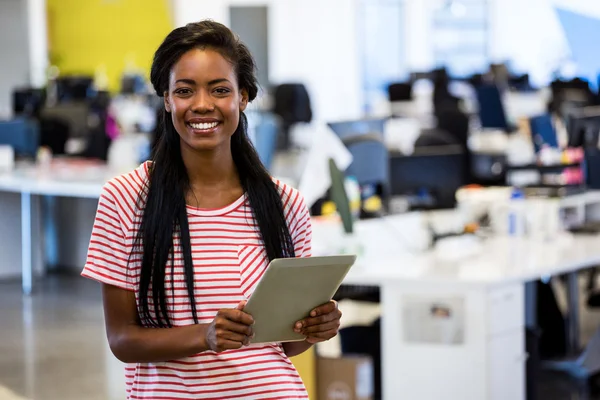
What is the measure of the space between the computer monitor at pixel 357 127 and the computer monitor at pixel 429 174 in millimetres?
163

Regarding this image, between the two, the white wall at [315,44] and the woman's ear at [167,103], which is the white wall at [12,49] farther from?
the woman's ear at [167,103]

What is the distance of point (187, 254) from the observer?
1.83 meters

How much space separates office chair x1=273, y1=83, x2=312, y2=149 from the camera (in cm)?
1417

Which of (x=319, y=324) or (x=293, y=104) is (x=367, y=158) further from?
(x=293, y=104)

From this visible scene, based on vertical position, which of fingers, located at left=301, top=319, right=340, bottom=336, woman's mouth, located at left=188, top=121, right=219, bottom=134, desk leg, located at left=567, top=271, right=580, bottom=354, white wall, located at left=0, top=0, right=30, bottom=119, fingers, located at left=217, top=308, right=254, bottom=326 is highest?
white wall, located at left=0, top=0, right=30, bottom=119

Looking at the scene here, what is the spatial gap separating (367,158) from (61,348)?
82.7 inches

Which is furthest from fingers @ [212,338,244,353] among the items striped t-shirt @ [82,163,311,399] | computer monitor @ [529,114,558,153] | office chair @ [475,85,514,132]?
office chair @ [475,85,514,132]

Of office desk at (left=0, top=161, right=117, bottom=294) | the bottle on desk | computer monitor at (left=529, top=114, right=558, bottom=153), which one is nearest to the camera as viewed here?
the bottle on desk

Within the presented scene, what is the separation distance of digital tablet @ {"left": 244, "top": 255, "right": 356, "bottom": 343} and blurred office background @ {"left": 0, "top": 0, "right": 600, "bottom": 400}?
1.33 feet

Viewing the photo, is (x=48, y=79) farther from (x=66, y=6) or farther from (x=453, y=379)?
(x=453, y=379)

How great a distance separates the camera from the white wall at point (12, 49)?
1722cm

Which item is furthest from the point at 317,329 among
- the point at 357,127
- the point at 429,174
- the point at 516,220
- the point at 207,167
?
the point at 429,174

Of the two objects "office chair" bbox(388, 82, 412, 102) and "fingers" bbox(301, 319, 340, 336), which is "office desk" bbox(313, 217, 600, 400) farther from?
"office chair" bbox(388, 82, 412, 102)

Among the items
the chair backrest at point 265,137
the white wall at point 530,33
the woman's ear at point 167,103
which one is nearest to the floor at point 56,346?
the chair backrest at point 265,137
